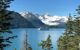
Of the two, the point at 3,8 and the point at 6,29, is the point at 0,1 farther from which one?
the point at 6,29

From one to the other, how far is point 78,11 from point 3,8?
610 inches

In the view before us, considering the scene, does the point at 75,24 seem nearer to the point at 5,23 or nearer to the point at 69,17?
the point at 69,17

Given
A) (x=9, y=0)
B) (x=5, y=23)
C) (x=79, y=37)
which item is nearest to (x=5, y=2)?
(x=9, y=0)

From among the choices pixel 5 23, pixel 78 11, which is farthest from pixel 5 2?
pixel 78 11

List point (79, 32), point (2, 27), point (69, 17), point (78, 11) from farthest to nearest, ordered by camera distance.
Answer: point (69, 17) → point (79, 32) → point (78, 11) → point (2, 27)

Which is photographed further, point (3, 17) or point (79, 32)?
point (79, 32)

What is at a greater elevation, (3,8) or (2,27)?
(3,8)

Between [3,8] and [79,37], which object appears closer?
[3,8]

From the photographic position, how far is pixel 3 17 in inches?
888

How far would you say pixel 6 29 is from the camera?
2248cm

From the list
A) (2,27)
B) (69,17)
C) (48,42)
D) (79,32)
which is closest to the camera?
(2,27)

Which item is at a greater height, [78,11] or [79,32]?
[78,11]

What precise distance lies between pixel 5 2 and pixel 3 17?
5.26ft

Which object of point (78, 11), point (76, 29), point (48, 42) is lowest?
point (48, 42)
